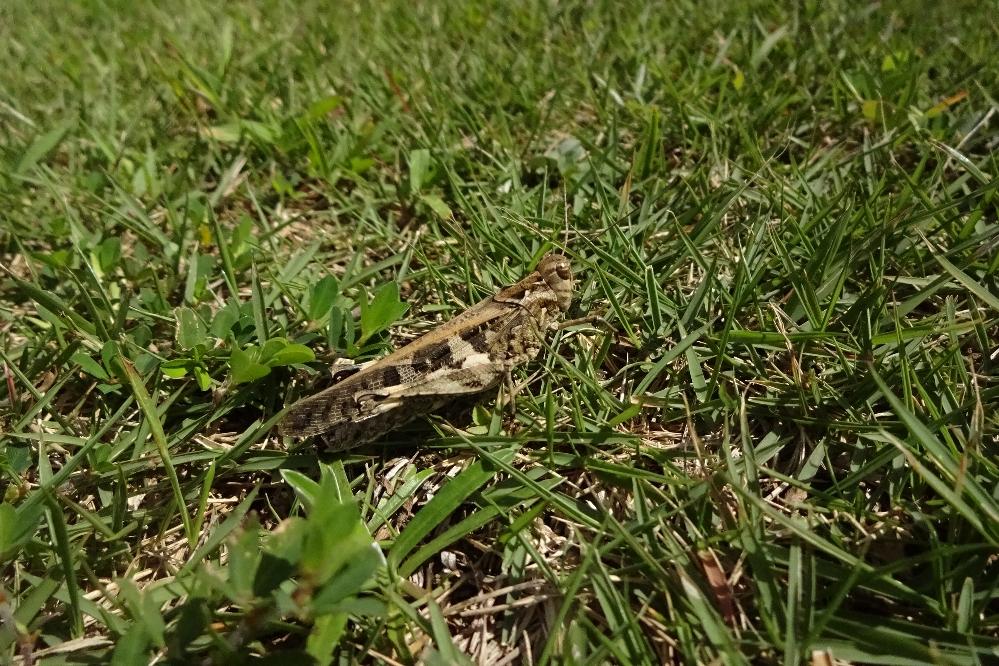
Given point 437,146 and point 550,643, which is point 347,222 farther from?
point 550,643

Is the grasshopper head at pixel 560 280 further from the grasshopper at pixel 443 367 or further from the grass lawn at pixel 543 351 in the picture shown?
the grass lawn at pixel 543 351

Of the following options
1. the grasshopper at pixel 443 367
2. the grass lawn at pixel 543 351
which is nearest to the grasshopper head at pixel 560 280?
the grasshopper at pixel 443 367

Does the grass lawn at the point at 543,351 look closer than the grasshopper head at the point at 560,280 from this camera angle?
Yes

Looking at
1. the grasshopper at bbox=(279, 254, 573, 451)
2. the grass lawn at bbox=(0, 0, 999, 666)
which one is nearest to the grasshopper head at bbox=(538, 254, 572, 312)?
the grasshopper at bbox=(279, 254, 573, 451)

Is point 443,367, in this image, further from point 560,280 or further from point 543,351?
point 560,280

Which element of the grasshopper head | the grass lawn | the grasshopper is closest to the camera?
the grass lawn

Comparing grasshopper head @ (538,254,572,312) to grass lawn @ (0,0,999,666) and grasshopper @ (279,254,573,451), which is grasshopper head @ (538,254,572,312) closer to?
grasshopper @ (279,254,573,451)
